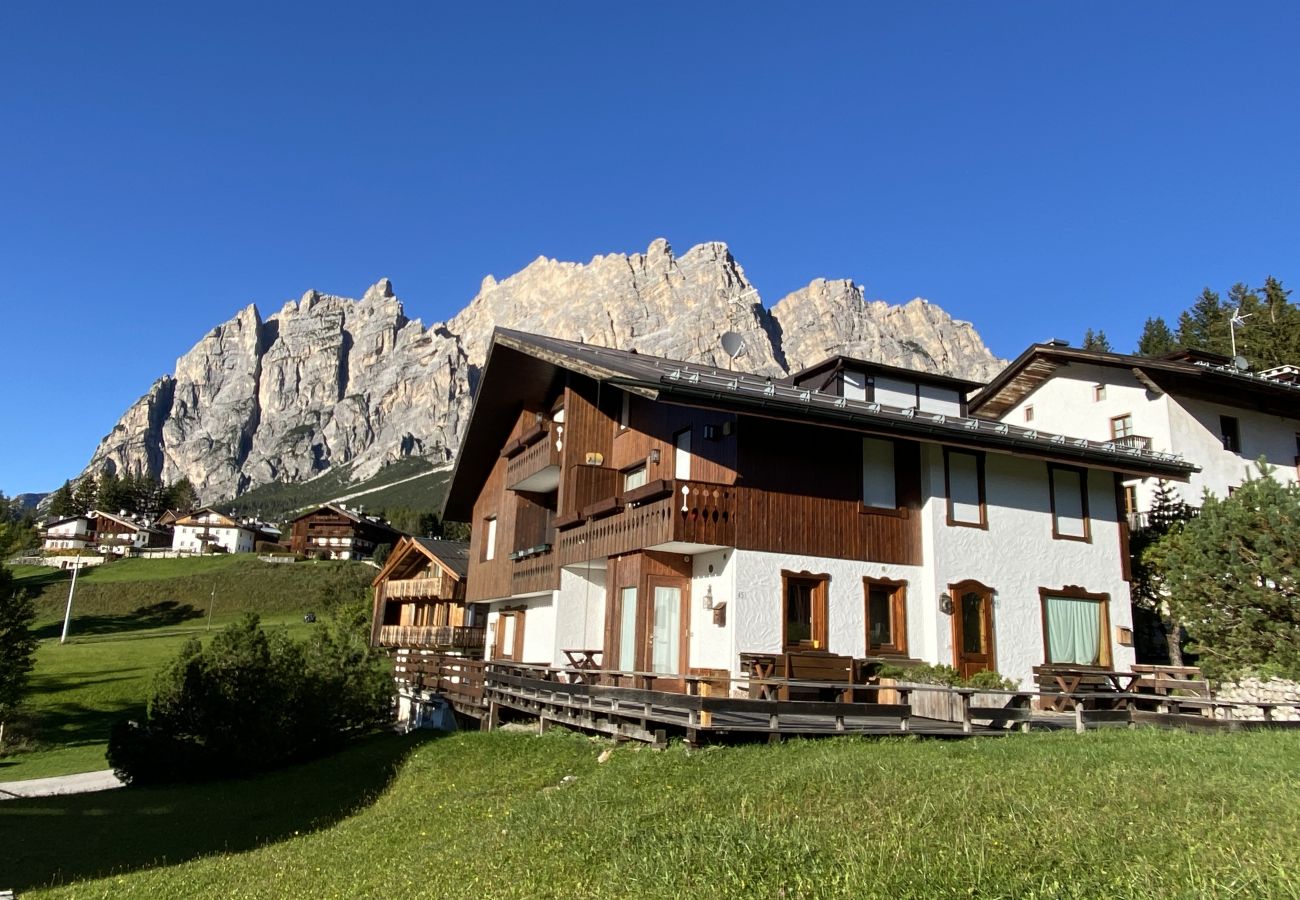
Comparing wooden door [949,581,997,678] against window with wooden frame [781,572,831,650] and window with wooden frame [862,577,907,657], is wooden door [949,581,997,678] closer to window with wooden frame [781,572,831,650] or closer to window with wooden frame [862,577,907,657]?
window with wooden frame [862,577,907,657]

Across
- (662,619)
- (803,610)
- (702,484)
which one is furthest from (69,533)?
(803,610)

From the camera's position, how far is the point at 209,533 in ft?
369

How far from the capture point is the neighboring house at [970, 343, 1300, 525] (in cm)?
2828

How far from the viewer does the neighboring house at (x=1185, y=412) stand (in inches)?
1113

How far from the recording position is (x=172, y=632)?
63.8 metres

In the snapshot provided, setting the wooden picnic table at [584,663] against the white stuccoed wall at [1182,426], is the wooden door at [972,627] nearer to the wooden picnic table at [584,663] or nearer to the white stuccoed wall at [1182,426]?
the wooden picnic table at [584,663]

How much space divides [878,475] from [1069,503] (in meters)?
5.19

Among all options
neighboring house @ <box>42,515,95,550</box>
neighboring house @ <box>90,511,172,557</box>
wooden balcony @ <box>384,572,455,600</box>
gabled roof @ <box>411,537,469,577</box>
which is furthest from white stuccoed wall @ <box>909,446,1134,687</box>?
neighboring house @ <box>42,515,95,550</box>

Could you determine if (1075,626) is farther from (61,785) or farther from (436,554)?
(61,785)

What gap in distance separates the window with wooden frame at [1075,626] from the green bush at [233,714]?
61.5 feet

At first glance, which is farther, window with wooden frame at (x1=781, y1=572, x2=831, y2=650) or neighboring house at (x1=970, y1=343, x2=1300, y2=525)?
neighboring house at (x1=970, y1=343, x2=1300, y2=525)

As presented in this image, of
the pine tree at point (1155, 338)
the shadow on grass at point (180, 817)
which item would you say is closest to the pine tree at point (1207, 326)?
the pine tree at point (1155, 338)

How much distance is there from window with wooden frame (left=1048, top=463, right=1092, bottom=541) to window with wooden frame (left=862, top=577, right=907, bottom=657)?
463 centimetres

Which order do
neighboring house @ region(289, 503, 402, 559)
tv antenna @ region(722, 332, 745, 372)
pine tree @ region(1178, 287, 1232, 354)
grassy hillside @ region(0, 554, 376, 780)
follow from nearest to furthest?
tv antenna @ region(722, 332, 745, 372), grassy hillside @ region(0, 554, 376, 780), pine tree @ region(1178, 287, 1232, 354), neighboring house @ region(289, 503, 402, 559)
